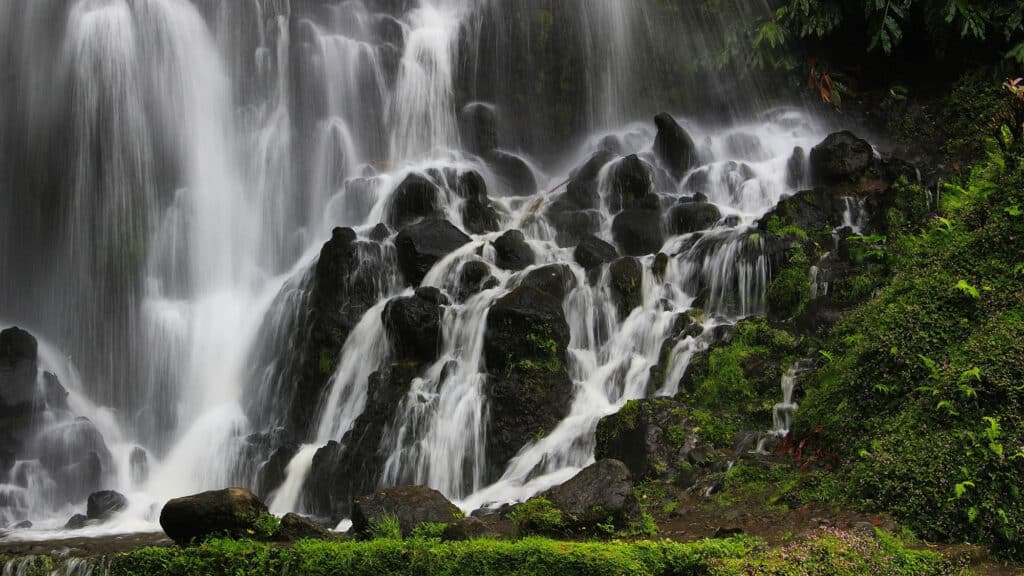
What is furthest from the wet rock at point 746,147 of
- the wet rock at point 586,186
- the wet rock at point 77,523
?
the wet rock at point 77,523

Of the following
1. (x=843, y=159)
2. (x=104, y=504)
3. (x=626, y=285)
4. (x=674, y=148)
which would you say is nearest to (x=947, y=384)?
(x=626, y=285)

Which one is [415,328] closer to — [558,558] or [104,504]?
[104,504]

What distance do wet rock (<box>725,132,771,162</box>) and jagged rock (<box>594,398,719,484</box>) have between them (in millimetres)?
10654

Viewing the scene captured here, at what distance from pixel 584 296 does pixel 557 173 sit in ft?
28.8

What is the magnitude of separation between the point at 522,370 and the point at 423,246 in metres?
4.25

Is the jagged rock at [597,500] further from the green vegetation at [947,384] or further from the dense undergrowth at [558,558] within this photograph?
the green vegetation at [947,384]

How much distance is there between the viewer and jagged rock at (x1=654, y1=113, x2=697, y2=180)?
63.8ft

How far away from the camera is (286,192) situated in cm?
2081

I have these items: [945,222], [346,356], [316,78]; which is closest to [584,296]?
[346,356]

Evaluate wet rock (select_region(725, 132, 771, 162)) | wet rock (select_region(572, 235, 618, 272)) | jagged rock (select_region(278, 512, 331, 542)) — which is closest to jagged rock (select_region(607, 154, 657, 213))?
wet rock (select_region(572, 235, 618, 272))

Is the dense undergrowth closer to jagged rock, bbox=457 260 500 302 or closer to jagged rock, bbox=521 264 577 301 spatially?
jagged rock, bbox=521 264 577 301

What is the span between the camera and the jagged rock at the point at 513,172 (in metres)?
21.6

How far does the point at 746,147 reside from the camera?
20.4m

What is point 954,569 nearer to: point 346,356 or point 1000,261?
point 1000,261
